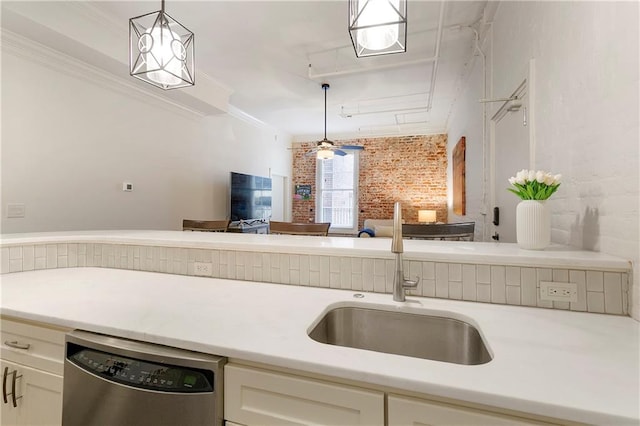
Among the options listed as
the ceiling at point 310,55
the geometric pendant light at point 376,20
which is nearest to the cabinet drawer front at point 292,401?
the geometric pendant light at point 376,20

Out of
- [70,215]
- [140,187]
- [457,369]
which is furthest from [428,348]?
[140,187]

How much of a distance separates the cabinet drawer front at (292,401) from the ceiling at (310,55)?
9.03ft

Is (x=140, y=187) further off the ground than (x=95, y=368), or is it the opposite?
(x=140, y=187)

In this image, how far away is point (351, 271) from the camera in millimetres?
1247

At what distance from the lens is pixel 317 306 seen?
1.06 m

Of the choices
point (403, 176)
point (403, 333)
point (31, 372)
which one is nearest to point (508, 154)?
point (403, 333)

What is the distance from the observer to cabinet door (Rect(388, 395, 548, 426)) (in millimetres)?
581

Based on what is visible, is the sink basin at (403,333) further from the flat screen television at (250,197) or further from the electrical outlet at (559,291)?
the flat screen television at (250,197)

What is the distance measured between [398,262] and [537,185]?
2.03 ft

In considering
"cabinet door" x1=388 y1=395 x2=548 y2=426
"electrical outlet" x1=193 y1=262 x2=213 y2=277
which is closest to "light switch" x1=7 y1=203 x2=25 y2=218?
"electrical outlet" x1=193 y1=262 x2=213 y2=277

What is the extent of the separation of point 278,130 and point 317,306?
5.97 metres

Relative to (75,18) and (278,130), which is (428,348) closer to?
(75,18)

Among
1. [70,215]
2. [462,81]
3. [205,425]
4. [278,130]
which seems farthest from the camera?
[278,130]

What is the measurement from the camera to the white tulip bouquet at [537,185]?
3.63ft
